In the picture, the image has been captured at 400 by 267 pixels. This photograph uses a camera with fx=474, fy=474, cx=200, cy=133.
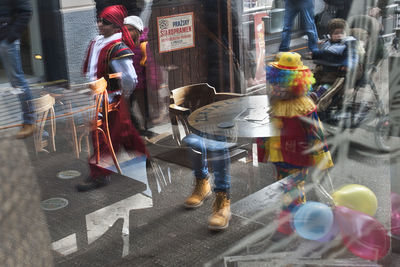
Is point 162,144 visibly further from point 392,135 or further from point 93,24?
point 392,135

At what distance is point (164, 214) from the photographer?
8.25 feet

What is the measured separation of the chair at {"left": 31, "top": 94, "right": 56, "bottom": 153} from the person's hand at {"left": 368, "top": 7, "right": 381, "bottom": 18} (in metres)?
1.63

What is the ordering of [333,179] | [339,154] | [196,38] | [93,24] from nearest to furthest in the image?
[93,24] < [196,38] < [333,179] < [339,154]

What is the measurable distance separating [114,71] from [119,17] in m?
0.25

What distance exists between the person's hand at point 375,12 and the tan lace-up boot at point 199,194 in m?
1.25

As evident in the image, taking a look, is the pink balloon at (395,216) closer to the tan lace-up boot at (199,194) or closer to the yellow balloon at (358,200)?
the yellow balloon at (358,200)

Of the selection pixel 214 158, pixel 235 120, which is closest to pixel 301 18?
pixel 235 120

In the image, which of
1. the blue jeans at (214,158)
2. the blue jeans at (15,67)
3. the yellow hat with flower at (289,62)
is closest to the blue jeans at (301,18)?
the yellow hat with flower at (289,62)

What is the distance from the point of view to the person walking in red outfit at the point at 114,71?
6.38 ft

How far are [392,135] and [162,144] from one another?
119 centimetres

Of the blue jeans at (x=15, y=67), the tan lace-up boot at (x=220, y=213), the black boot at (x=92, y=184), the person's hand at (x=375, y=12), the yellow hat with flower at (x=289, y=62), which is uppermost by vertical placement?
the person's hand at (x=375, y=12)

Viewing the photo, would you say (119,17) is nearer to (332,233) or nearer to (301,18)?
(301,18)

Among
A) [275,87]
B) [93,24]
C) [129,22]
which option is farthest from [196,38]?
[93,24]

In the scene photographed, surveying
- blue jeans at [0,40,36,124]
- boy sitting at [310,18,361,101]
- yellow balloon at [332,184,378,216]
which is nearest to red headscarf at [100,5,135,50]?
blue jeans at [0,40,36,124]
